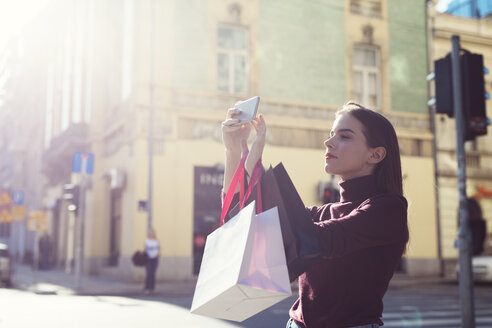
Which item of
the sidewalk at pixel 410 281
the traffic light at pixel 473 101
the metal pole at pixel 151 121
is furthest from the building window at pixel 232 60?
the traffic light at pixel 473 101

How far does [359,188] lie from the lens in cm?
201

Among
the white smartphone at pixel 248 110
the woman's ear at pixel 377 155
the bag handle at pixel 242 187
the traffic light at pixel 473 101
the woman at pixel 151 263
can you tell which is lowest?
the woman at pixel 151 263

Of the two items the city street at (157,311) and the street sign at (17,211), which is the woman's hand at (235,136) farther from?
the street sign at (17,211)

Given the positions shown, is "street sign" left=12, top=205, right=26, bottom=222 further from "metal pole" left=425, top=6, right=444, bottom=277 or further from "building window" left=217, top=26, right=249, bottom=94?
"metal pole" left=425, top=6, right=444, bottom=277

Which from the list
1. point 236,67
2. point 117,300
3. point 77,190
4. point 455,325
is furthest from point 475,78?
point 236,67

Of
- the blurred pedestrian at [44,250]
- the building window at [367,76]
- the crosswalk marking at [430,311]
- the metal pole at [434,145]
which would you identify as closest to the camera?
the crosswalk marking at [430,311]

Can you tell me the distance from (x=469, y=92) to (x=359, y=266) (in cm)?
436

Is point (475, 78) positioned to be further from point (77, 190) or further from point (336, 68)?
point (336, 68)

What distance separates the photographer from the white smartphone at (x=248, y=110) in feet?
5.85

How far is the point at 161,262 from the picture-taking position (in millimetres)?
17672

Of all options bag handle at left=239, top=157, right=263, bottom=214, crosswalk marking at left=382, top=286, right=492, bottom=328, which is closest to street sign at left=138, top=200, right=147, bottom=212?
crosswalk marking at left=382, top=286, right=492, bottom=328

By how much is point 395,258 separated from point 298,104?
1855 cm

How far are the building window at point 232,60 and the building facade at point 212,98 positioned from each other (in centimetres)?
4

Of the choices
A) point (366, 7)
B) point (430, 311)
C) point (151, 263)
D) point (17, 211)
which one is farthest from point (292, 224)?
point (366, 7)
